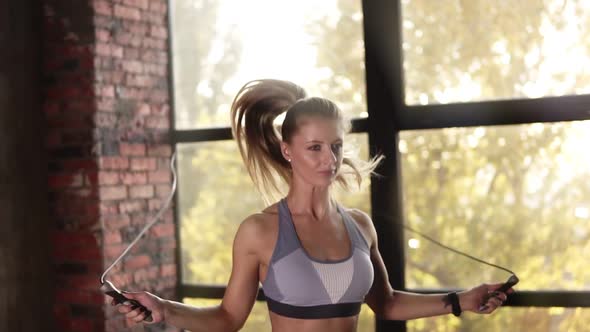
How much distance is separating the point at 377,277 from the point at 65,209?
1.73m

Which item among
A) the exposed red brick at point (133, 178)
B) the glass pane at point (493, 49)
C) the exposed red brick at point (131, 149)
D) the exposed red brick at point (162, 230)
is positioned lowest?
the exposed red brick at point (162, 230)

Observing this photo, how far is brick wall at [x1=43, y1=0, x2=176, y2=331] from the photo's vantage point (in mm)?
4051

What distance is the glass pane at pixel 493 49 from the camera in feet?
11.6

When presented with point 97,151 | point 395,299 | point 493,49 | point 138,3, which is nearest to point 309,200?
point 395,299

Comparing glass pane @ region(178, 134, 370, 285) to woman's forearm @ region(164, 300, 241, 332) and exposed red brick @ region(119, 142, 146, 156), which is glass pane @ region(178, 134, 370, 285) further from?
woman's forearm @ region(164, 300, 241, 332)

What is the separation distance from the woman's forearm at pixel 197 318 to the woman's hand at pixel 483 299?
774 mm

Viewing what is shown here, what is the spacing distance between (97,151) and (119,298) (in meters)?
1.62

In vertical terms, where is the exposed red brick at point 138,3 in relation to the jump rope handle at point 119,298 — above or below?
above

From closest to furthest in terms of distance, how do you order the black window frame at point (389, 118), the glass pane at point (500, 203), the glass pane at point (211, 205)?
the glass pane at point (500, 203) < the black window frame at point (389, 118) < the glass pane at point (211, 205)

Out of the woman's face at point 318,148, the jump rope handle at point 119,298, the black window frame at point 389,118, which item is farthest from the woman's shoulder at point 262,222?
the black window frame at point 389,118

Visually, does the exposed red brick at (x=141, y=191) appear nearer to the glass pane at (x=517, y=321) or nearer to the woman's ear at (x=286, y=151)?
the glass pane at (x=517, y=321)

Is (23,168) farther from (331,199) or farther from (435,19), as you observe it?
(435,19)

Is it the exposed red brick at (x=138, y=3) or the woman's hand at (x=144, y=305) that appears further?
the exposed red brick at (x=138, y=3)

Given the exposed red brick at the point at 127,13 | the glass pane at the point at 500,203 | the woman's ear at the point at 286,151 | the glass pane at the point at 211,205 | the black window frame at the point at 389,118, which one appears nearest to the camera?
the woman's ear at the point at 286,151
